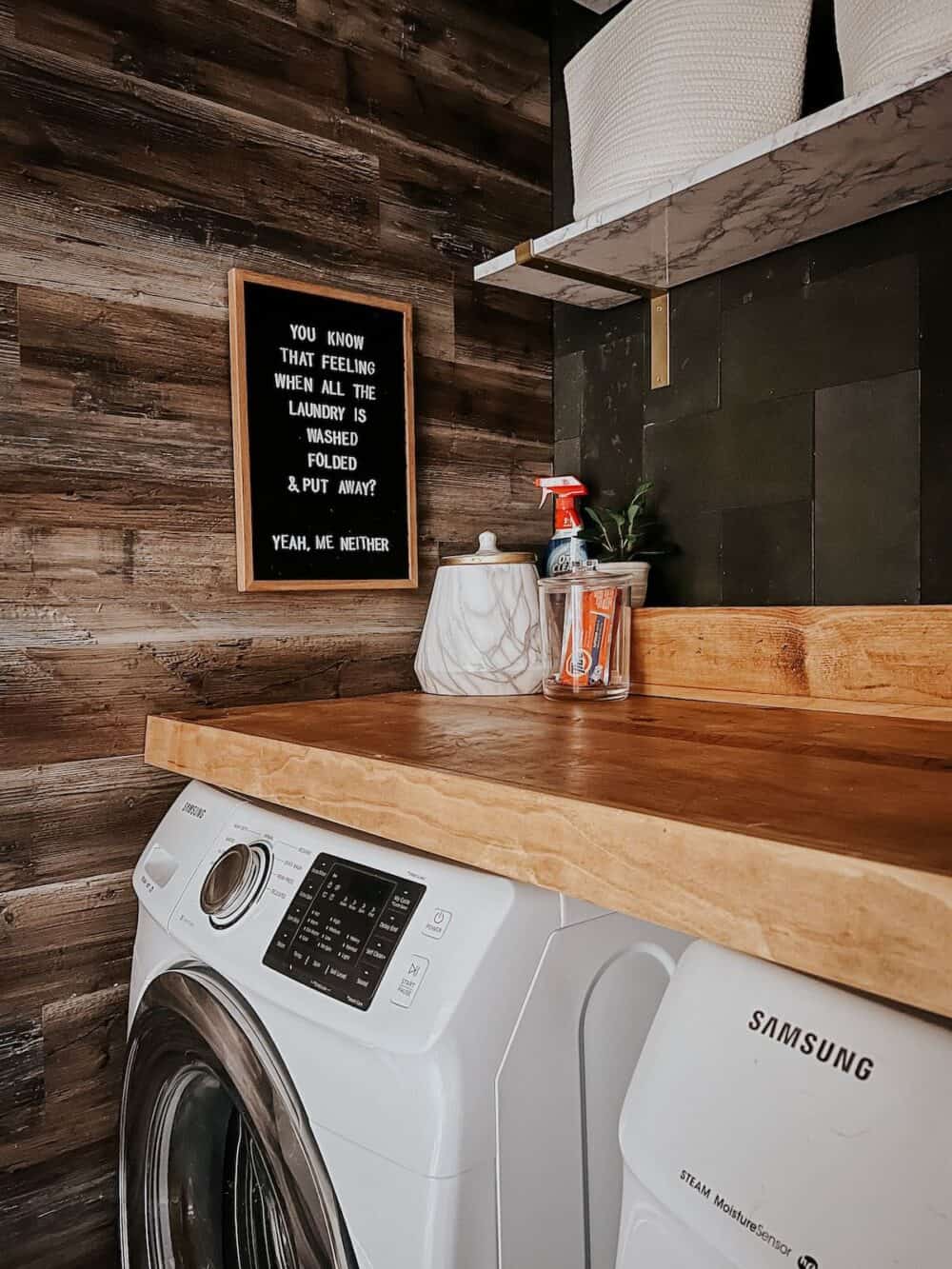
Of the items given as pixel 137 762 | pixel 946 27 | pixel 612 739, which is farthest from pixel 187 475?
pixel 946 27

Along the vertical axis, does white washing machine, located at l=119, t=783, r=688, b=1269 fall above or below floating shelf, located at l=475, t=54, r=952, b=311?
below

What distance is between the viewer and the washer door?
972 millimetres

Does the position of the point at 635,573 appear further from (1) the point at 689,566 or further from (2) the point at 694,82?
(2) the point at 694,82

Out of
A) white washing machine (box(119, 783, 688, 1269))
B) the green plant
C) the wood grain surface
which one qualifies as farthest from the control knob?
the green plant

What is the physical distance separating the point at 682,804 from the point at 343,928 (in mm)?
386

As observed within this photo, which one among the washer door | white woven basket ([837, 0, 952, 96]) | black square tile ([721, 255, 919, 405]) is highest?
white woven basket ([837, 0, 952, 96])

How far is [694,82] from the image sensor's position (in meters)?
1.31

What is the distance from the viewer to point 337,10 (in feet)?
5.19

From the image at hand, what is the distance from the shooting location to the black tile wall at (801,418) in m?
1.31

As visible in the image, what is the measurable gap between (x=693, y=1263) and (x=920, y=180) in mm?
1235

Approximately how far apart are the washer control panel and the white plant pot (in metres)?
0.76

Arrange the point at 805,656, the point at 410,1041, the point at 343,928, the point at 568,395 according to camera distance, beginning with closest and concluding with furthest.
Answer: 1. the point at 410,1041
2. the point at 343,928
3. the point at 805,656
4. the point at 568,395

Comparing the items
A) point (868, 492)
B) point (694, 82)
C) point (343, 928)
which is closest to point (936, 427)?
point (868, 492)

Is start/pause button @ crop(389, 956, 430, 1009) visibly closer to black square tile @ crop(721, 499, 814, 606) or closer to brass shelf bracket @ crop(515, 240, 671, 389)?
black square tile @ crop(721, 499, 814, 606)
